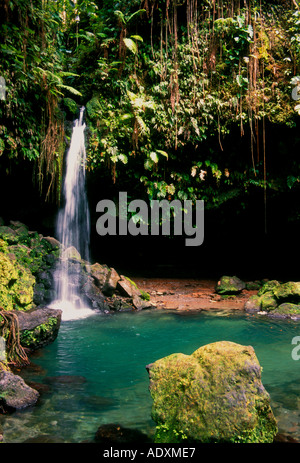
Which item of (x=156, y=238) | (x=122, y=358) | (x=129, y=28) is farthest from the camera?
(x=156, y=238)

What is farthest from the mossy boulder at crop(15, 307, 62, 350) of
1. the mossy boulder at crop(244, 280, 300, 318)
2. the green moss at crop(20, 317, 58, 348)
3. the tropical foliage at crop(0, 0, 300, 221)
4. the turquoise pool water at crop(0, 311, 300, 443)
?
the mossy boulder at crop(244, 280, 300, 318)

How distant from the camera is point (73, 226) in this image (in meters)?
11.5

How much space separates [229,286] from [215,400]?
7.88 metres

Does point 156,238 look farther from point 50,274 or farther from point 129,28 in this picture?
point 129,28

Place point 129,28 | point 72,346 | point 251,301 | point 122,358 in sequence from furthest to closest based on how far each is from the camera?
1. point 129,28
2. point 251,301
3. point 72,346
4. point 122,358

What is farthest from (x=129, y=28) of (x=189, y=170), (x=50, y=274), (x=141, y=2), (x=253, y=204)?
(x=50, y=274)

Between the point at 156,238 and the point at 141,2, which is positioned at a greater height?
the point at 141,2

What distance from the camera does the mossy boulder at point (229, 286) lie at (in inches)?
411

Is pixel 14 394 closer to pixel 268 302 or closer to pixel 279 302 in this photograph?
pixel 268 302

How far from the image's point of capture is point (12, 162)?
939 cm

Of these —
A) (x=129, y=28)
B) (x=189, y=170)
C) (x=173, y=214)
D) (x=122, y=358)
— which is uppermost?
(x=129, y=28)

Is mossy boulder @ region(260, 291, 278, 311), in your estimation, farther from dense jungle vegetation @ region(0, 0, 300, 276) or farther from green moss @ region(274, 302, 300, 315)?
dense jungle vegetation @ region(0, 0, 300, 276)

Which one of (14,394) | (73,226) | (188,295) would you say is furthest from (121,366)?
(73,226)

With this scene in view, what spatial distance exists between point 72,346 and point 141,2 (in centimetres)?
940
